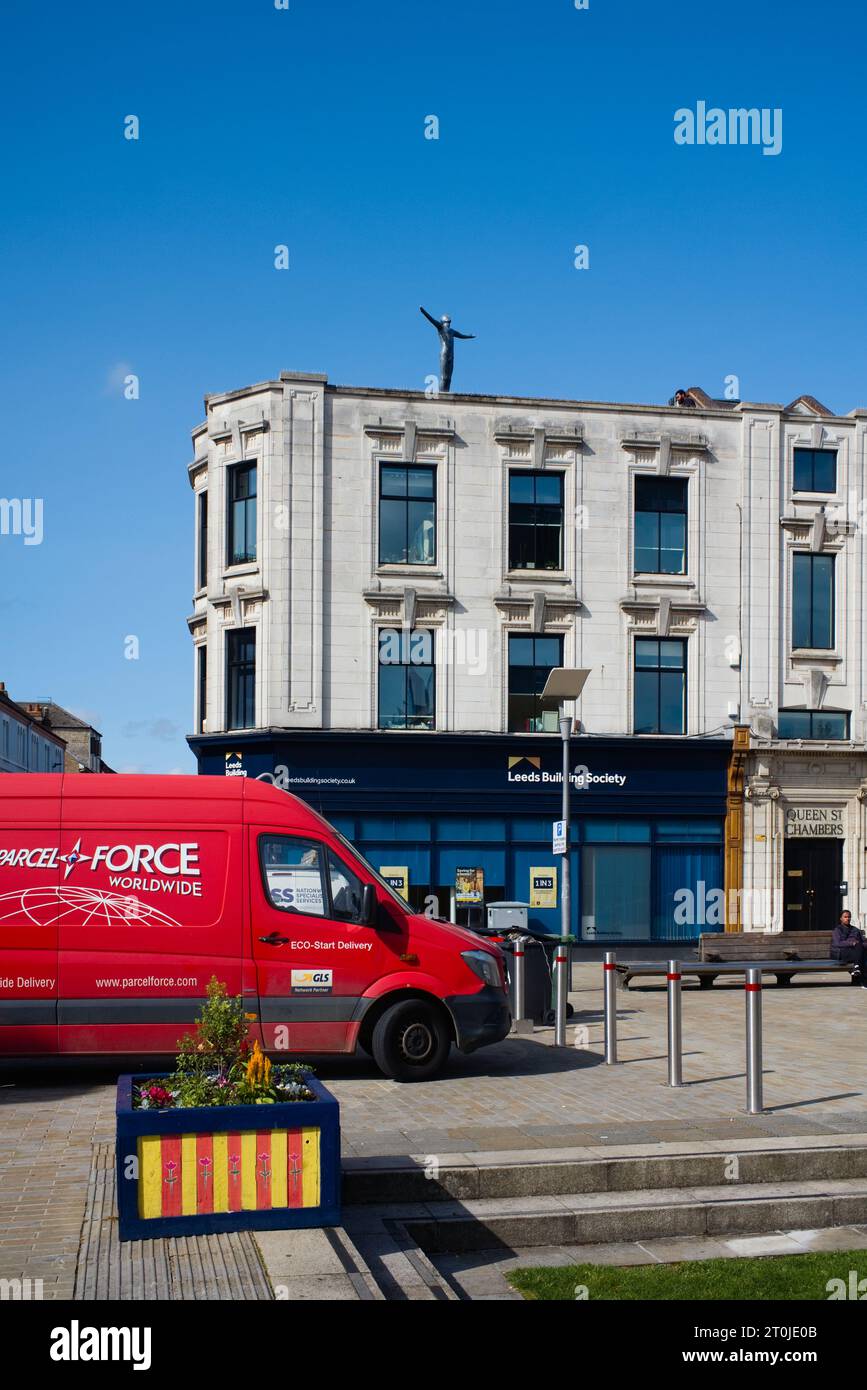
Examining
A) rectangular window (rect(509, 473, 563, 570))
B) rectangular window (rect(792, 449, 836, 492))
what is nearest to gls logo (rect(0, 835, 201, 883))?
rectangular window (rect(509, 473, 563, 570))

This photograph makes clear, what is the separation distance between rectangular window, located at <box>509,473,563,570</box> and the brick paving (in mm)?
15654

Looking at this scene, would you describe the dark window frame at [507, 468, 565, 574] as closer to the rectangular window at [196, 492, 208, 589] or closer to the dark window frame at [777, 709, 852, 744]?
the dark window frame at [777, 709, 852, 744]

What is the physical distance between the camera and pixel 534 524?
31109 millimetres

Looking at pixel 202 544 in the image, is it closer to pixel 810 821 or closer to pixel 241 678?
pixel 241 678

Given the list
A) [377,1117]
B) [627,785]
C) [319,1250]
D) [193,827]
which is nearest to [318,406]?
[627,785]

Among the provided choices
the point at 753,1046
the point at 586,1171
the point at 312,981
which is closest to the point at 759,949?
the point at 753,1046

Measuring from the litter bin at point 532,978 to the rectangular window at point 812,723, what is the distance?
15.8m

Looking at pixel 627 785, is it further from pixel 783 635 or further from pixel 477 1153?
pixel 477 1153

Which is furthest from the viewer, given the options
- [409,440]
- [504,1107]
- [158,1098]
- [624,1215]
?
[409,440]

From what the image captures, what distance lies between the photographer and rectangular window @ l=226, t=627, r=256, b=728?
30219mm

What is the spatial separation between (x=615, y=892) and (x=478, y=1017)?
18.6m

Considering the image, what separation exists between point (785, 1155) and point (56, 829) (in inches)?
260

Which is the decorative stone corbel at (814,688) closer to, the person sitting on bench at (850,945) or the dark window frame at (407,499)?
the person sitting on bench at (850,945)

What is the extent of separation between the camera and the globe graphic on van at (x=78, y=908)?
39.5 feet
